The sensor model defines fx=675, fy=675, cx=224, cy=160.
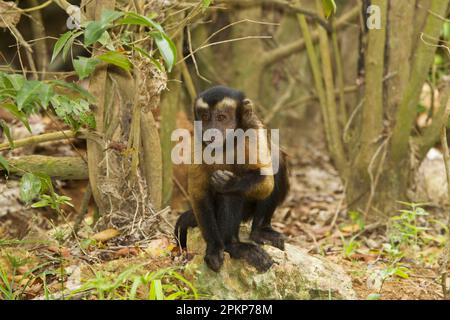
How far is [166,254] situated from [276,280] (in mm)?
946

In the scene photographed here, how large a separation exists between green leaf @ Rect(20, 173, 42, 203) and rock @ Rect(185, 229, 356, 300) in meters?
1.16

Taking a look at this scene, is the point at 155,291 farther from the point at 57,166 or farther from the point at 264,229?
the point at 57,166

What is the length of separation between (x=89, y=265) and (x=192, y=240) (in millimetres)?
883

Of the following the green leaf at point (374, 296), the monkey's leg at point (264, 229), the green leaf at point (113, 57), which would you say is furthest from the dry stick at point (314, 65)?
the green leaf at point (113, 57)

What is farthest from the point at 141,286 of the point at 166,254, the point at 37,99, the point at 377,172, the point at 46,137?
the point at 377,172

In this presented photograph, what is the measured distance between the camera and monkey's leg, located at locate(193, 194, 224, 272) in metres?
4.84

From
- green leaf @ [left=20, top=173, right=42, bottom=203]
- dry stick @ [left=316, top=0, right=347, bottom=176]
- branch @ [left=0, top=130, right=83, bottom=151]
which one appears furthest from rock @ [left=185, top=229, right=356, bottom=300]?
dry stick @ [left=316, top=0, right=347, bottom=176]

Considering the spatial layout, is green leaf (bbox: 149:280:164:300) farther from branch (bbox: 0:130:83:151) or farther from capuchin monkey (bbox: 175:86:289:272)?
branch (bbox: 0:130:83:151)

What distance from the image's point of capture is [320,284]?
4668mm

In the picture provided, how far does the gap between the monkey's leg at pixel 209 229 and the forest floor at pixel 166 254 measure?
Result: 274 millimetres

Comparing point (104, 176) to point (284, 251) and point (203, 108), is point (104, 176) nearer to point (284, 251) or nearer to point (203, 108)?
point (203, 108)

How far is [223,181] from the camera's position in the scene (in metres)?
4.79

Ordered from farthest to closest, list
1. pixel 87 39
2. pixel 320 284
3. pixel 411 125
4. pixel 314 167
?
1. pixel 314 167
2. pixel 411 125
3. pixel 320 284
4. pixel 87 39
